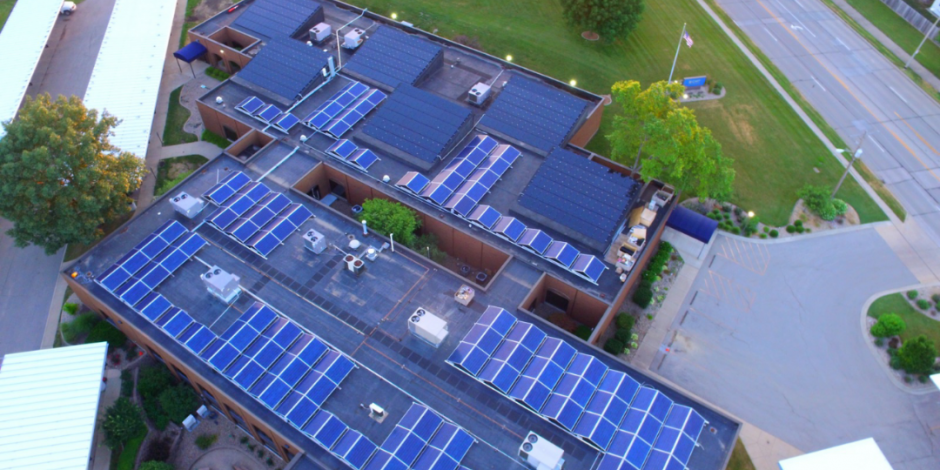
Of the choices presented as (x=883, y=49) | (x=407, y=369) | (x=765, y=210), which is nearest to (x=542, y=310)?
(x=407, y=369)

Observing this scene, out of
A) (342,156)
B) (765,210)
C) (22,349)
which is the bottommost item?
(22,349)

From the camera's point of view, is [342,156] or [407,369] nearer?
[407,369]

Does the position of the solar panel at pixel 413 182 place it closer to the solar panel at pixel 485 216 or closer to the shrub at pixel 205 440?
the solar panel at pixel 485 216

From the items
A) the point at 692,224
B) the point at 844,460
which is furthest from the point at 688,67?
the point at 844,460

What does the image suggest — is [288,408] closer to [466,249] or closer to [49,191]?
[466,249]

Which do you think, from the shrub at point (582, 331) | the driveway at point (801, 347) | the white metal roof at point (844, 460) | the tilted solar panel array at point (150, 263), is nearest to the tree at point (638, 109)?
the driveway at point (801, 347)

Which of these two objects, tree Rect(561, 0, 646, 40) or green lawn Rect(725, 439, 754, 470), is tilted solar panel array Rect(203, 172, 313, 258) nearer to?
green lawn Rect(725, 439, 754, 470)

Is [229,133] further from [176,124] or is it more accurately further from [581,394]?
[581,394]

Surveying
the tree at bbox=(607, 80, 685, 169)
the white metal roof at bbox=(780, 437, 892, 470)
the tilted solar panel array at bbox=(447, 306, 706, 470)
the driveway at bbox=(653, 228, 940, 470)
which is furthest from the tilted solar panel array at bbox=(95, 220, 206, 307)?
the white metal roof at bbox=(780, 437, 892, 470)
